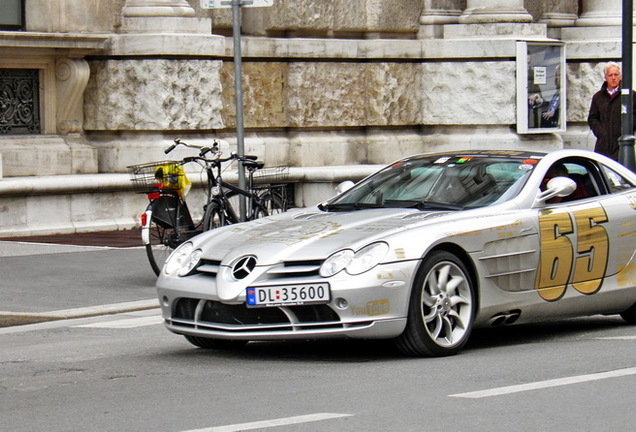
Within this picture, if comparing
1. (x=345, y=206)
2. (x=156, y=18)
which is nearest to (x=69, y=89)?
(x=156, y=18)

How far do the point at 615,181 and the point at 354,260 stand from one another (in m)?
2.56

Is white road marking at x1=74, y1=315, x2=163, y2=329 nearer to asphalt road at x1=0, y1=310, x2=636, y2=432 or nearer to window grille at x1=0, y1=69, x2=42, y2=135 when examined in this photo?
asphalt road at x1=0, y1=310, x2=636, y2=432

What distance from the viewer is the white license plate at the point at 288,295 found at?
26.9ft

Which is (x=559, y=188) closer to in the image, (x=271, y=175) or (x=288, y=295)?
(x=288, y=295)

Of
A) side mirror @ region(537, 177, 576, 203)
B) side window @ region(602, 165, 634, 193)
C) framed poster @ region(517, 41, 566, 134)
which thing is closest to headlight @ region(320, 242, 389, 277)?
side mirror @ region(537, 177, 576, 203)

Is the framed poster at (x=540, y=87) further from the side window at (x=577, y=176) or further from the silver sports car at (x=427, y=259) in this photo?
the side window at (x=577, y=176)

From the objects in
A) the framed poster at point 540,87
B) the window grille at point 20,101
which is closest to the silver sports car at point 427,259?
the window grille at point 20,101

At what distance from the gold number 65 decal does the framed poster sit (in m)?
11.3

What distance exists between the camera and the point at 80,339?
9867 mm

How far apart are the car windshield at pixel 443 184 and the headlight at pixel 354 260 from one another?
3.26 ft

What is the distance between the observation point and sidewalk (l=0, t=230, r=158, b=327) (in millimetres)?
11219

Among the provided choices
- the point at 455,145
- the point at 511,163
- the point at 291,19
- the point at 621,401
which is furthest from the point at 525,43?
the point at 621,401

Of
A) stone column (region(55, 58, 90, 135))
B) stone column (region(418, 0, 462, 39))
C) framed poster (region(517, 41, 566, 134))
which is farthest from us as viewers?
stone column (region(418, 0, 462, 39))

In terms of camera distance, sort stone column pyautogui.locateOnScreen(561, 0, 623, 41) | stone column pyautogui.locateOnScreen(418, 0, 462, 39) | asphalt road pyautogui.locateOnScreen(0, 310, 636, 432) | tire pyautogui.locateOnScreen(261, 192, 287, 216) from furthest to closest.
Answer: stone column pyautogui.locateOnScreen(561, 0, 623, 41), stone column pyautogui.locateOnScreen(418, 0, 462, 39), tire pyautogui.locateOnScreen(261, 192, 287, 216), asphalt road pyautogui.locateOnScreen(0, 310, 636, 432)
